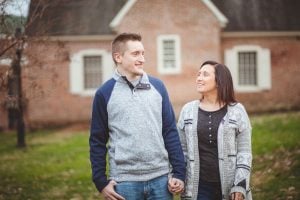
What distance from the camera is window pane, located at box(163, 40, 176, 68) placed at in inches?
836

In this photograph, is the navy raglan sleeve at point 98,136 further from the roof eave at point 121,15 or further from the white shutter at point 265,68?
the white shutter at point 265,68

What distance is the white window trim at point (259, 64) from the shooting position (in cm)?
2225

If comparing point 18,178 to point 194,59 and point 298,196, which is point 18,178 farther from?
point 194,59

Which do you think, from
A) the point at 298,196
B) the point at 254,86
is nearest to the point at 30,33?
the point at 298,196

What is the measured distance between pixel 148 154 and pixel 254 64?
19923 mm

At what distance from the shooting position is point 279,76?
73.6 ft

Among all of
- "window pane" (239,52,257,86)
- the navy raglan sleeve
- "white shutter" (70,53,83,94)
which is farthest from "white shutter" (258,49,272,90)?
the navy raglan sleeve

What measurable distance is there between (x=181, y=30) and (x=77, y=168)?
11331mm

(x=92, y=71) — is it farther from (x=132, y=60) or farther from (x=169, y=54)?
(x=132, y=60)

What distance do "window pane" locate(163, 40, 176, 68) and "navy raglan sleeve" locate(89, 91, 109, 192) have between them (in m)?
17.6

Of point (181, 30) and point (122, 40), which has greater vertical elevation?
point (181, 30)

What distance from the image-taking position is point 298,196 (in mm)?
7098

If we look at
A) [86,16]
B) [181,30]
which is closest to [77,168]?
[181,30]

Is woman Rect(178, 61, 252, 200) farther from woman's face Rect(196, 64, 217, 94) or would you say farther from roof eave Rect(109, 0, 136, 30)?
roof eave Rect(109, 0, 136, 30)
